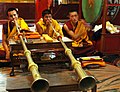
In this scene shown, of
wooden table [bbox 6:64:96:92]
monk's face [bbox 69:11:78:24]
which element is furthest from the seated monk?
wooden table [bbox 6:64:96:92]

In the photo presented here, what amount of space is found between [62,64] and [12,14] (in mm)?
1348

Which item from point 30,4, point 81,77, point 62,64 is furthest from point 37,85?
point 30,4

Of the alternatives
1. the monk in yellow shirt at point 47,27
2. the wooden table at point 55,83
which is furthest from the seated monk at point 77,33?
the wooden table at point 55,83

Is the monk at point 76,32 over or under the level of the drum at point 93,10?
under

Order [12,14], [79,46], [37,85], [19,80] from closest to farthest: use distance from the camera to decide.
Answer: [37,85]
[19,80]
[12,14]
[79,46]

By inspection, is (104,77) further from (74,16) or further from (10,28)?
(10,28)

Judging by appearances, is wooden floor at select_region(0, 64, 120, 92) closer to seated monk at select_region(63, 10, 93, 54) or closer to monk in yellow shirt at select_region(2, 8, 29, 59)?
monk in yellow shirt at select_region(2, 8, 29, 59)

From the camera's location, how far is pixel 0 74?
4391 mm

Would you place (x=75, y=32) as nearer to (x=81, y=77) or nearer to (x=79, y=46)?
(x=79, y=46)

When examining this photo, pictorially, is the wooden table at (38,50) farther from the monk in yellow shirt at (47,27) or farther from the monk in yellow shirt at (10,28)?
the monk in yellow shirt at (47,27)

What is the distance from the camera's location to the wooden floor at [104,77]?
3.71m

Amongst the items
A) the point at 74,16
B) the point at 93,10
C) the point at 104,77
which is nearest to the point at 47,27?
the point at 74,16

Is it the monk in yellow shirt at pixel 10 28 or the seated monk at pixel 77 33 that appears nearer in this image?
the monk in yellow shirt at pixel 10 28

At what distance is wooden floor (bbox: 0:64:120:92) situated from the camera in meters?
3.71
